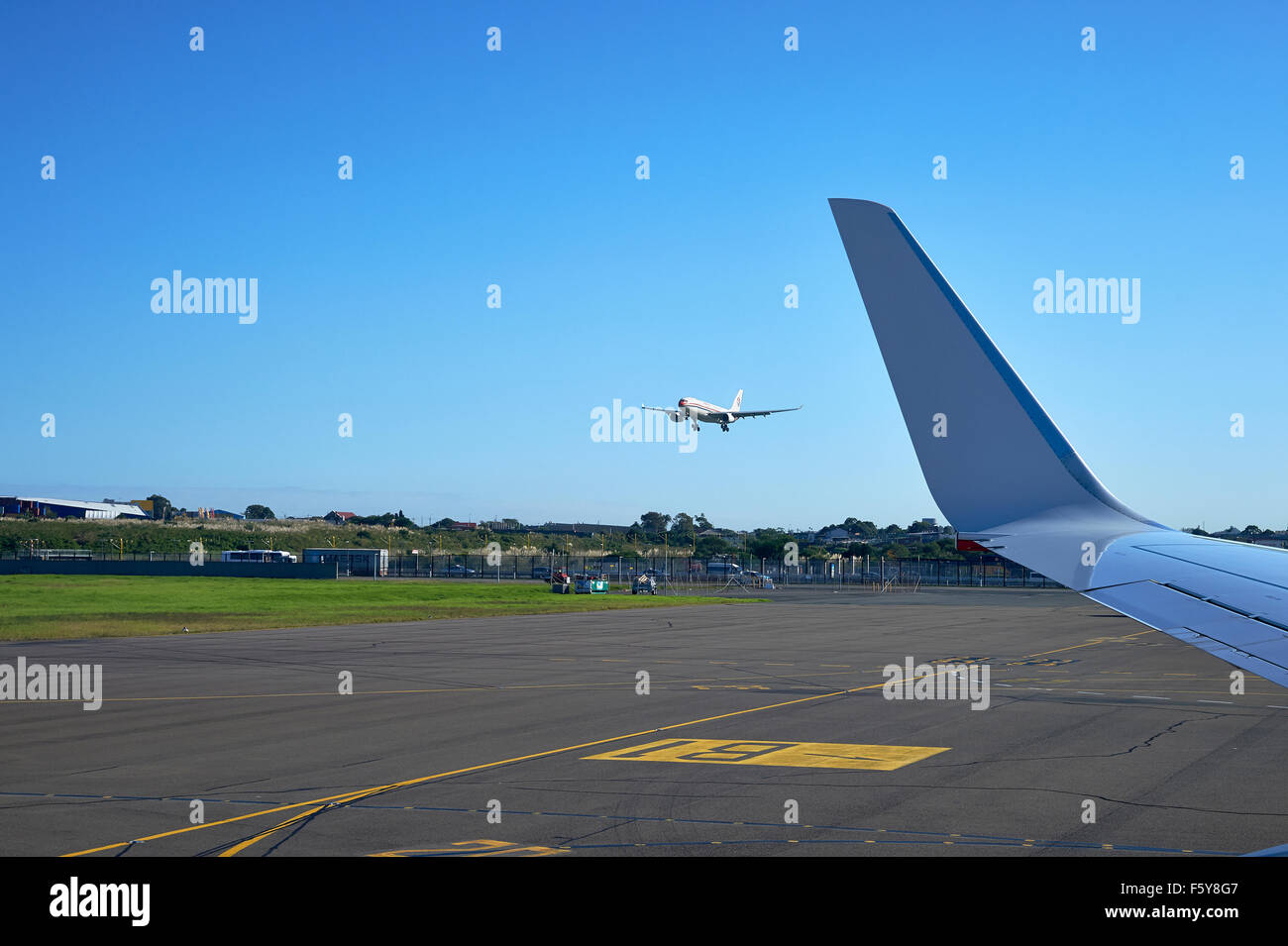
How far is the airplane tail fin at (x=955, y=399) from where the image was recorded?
14.7ft

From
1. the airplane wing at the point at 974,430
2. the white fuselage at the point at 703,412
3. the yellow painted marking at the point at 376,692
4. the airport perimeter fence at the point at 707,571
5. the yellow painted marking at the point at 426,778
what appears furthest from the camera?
the airport perimeter fence at the point at 707,571

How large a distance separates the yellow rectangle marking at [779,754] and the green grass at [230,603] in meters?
31.1

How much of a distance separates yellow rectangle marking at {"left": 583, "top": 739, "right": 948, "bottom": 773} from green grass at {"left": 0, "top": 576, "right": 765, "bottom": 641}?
31.1m

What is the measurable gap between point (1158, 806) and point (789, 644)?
2534 centimetres

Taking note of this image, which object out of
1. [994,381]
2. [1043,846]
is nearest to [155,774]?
[1043,846]

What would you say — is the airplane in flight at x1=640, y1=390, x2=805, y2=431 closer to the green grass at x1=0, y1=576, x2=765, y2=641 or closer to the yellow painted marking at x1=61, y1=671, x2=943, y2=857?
the green grass at x1=0, y1=576, x2=765, y2=641

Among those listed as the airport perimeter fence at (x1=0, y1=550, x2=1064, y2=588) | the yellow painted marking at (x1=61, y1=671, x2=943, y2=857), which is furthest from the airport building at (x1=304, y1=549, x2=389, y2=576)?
the yellow painted marking at (x1=61, y1=671, x2=943, y2=857)

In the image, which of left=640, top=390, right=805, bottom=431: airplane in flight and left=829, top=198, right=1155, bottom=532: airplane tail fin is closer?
left=829, top=198, right=1155, bottom=532: airplane tail fin

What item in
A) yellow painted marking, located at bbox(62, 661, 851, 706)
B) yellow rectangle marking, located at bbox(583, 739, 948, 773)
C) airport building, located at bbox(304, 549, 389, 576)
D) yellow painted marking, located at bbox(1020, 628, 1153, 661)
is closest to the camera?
yellow rectangle marking, located at bbox(583, 739, 948, 773)

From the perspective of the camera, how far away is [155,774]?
574 inches

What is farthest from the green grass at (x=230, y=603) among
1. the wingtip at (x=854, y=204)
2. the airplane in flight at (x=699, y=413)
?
the wingtip at (x=854, y=204)

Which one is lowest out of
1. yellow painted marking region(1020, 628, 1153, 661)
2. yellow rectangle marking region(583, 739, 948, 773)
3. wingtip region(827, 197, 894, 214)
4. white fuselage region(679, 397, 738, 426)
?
yellow painted marking region(1020, 628, 1153, 661)

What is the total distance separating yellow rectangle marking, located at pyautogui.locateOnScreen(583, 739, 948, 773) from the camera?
1546 centimetres

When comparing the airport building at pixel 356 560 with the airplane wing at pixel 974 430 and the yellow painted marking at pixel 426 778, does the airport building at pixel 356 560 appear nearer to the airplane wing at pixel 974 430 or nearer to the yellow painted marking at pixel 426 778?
the yellow painted marking at pixel 426 778
